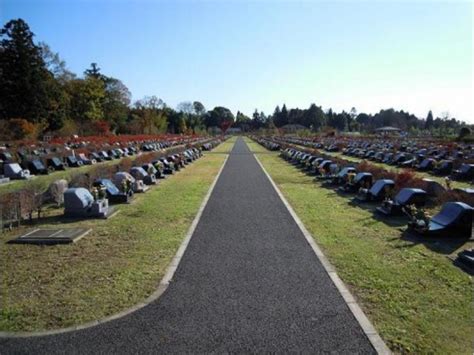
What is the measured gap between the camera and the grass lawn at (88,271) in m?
5.37

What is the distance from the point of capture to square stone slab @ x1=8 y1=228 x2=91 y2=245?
8.62m

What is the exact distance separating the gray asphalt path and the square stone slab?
2.64 m

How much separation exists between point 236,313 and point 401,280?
293 centimetres

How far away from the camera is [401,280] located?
654 centimetres

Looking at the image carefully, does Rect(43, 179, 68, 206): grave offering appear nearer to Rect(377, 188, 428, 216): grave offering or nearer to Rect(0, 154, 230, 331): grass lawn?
Rect(0, 154, 230, 331): grass lawn

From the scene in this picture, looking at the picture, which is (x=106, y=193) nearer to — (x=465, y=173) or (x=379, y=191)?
(x=379, y=191)

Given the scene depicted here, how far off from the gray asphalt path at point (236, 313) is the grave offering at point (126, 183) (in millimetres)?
6038

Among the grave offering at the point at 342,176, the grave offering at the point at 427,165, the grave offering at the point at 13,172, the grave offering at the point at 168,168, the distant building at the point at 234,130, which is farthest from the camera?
the distant building at the point at 234,130

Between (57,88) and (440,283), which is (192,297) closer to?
(440,283)

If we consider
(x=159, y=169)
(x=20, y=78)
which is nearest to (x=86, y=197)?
(x=159, y=169)

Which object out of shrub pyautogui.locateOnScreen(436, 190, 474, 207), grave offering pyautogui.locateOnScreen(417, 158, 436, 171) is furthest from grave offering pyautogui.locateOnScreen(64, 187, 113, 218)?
grave offering pyautogui.locateOnScreen(417, 158, 436, 171)

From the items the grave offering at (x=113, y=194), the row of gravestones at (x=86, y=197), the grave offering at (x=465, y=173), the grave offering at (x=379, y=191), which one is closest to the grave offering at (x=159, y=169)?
the row of gravestones at (x=86, y=197)

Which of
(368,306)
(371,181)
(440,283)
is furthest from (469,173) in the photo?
(368,306)

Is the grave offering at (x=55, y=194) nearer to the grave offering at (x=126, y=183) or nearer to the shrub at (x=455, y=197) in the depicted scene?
the grave offering at (x=126, y=183)
